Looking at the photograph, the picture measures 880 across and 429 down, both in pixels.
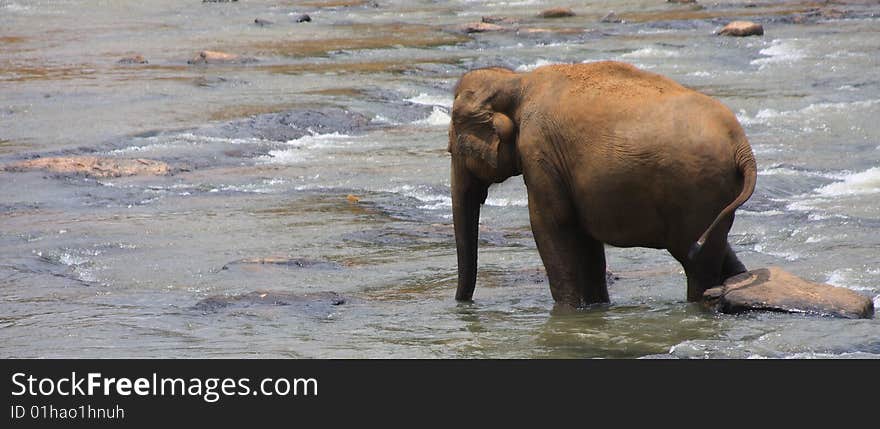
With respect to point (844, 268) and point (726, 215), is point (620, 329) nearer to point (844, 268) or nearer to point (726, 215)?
point (726, 215)

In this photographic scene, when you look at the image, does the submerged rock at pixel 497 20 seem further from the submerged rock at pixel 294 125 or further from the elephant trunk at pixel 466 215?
the elephant trunk at pixel 466 215

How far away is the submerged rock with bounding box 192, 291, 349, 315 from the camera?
10.1 meters

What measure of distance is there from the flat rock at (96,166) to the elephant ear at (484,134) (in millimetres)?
7921

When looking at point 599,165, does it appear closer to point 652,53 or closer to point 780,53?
point 780,53

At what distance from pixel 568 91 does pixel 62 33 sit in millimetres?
26787

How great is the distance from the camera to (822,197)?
1488 cm

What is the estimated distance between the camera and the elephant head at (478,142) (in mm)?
9617

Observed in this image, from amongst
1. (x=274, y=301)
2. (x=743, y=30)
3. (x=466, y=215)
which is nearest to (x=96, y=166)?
(x=274, y=301)

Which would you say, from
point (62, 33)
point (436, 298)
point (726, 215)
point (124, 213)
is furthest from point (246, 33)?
point (726, 215)

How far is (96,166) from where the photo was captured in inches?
675

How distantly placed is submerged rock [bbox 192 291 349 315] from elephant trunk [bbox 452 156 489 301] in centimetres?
83

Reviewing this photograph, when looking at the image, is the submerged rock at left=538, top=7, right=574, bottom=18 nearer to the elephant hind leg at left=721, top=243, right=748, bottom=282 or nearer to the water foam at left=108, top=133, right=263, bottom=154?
the water foam at left=108, top=133, right=263, bottom=154

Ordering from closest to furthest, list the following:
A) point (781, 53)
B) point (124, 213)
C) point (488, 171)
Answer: point (488, 171), point (124, 213), point (781, 53)

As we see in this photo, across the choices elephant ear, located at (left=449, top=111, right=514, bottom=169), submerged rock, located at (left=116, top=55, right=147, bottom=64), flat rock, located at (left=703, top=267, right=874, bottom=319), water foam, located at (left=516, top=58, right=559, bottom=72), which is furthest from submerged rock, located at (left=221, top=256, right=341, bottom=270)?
submerged rock, located at (left=116, top=55, right=147, bottom=64)
